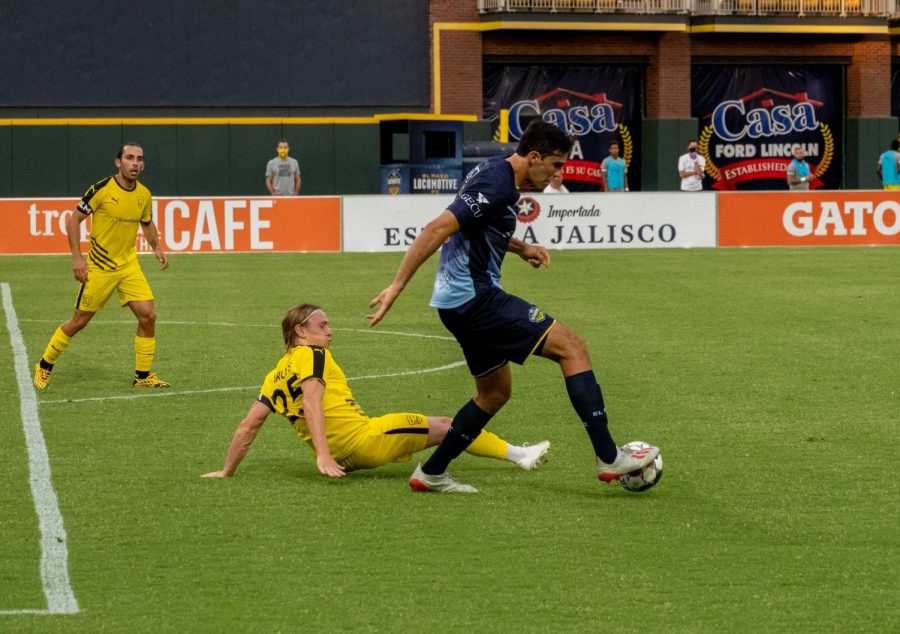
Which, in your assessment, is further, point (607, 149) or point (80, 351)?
point (607, 149)

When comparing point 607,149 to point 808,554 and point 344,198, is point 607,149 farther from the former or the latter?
point 808,554

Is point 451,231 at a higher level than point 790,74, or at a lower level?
lower

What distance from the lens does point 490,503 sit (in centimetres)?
840

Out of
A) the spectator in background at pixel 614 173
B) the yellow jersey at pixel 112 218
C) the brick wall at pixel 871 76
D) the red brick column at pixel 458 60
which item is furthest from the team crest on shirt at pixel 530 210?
the brick wall at pixel 871 76

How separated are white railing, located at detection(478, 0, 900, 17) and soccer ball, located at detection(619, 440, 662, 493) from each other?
118ft

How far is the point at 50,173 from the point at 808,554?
3577 cm

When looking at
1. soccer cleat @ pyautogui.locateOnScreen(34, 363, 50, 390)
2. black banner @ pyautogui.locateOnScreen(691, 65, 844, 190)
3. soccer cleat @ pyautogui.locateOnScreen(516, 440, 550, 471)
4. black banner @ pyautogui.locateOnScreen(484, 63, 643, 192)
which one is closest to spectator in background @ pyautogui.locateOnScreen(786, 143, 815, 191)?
black banner @ pyautogui.locateOnScreen(484, 63, 643, 192)

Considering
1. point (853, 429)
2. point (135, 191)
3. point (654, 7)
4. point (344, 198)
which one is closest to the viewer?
point (853, 429)

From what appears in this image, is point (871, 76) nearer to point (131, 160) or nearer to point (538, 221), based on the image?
point (538, 221)

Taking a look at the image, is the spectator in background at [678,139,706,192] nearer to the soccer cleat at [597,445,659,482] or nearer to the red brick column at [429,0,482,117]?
the red brick column at [429,0,482,117]

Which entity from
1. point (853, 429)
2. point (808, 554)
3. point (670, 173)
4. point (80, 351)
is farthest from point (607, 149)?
point (808, 554)

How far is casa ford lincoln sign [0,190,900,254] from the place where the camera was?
29.3 m

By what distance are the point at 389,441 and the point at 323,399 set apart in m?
0.45

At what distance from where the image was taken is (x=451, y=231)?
26.4ft
